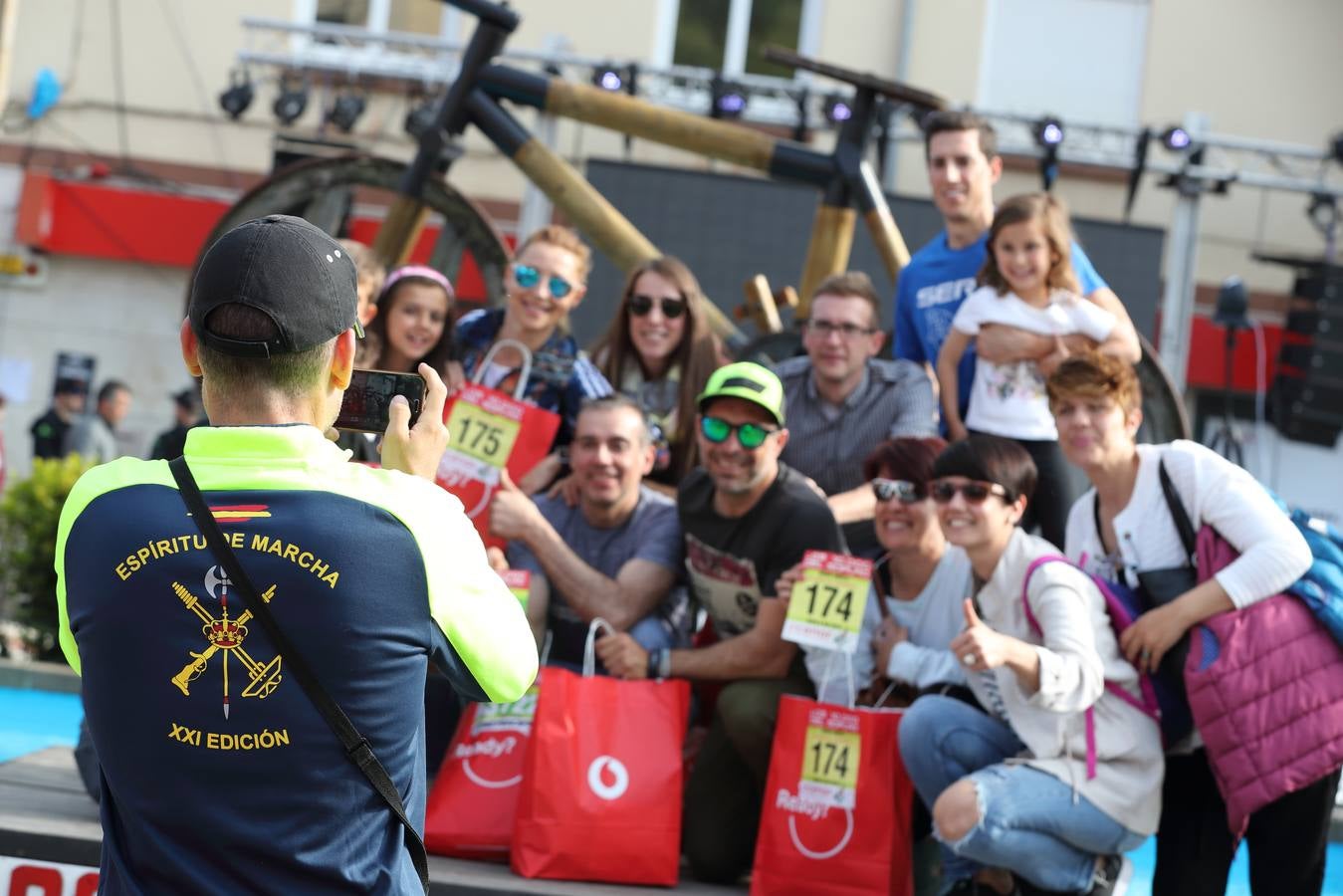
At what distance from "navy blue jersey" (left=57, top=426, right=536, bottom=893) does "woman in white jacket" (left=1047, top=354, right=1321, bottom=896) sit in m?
2.36

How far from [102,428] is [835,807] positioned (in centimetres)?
876

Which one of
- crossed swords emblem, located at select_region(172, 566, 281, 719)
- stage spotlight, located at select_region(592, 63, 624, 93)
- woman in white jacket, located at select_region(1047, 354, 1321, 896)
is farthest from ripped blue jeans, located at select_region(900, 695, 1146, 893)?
stage spotlight, located at select_region(592, 63, 624, 93)

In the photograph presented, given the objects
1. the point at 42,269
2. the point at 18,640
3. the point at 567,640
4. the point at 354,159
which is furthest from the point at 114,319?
the point at 567,640

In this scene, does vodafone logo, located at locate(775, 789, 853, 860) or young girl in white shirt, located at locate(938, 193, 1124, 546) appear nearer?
vodafone logo, located at locate(775, 789, 853, 860)

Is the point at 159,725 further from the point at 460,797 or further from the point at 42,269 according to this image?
the point at 42,269

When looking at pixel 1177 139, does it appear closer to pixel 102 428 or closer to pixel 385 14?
pixel 385 14

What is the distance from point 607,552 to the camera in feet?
15.6

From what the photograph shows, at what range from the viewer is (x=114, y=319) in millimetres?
14195

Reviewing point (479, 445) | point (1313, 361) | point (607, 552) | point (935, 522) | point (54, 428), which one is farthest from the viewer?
point (1313, 361)

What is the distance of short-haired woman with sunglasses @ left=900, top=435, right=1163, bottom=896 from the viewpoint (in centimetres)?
379

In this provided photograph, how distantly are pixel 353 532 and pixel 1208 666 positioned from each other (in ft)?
8.18

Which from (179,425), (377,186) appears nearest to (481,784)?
(179,425)

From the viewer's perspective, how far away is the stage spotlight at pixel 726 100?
11.5 meters

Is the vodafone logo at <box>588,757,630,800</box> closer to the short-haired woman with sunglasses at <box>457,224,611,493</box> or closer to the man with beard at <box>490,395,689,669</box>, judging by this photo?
the man with beard at <box>490,395,689,669</box>
